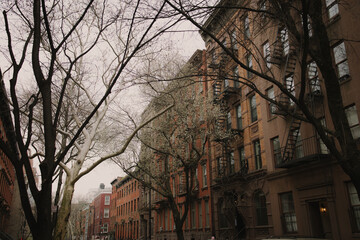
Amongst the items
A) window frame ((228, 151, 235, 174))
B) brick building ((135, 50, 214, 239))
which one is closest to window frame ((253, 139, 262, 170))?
window frame ((228, 151, 235, 174))

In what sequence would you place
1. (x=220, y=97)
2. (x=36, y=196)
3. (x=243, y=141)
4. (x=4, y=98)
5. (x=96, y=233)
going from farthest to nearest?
1. (x=96, y=233)
2. (x=220, y=97)
3. (x=243, y=141)
4. (x=4, y=98)
5. (x=36, y=196)

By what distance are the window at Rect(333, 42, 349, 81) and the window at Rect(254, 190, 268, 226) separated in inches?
338

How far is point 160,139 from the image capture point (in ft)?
77.5

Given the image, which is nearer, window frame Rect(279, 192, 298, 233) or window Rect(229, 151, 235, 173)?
window frame Rect(279, 192, 298, 233)

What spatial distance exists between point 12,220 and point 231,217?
1225 cm

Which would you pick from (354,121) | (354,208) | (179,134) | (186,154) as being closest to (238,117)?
(179,134)

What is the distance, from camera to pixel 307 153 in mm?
15984

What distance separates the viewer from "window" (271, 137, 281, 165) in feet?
60.6

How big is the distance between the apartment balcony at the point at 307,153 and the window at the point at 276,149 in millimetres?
1156

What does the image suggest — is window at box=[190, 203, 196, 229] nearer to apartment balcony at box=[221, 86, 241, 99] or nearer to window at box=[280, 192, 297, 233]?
apartment balcony at box=[221, 86, 241, 99]

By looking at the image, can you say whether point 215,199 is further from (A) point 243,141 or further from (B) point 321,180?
(B) point 321,180

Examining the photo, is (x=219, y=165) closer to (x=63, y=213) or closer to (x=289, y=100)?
(x=289, y=100)

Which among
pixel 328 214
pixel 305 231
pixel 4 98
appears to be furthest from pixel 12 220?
pixel 328 214

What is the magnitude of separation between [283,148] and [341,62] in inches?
217
